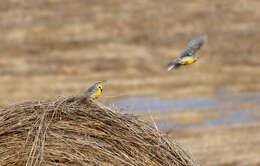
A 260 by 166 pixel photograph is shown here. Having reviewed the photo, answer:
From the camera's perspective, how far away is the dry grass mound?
3934 millimetres

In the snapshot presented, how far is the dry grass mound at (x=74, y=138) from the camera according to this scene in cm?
393

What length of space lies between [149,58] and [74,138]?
11.0 m

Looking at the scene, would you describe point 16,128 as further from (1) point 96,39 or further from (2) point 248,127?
(1) point 96,39

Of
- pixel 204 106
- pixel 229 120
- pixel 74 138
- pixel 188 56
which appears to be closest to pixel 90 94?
pixel 74 138

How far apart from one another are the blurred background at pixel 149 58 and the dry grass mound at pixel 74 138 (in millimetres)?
6408

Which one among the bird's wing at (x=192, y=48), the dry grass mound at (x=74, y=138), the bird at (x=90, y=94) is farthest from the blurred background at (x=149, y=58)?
the dry grass mound at (x=74, y=138)

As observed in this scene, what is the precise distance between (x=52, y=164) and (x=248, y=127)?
7867mm

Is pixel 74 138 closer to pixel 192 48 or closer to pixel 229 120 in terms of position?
pixel 192 48

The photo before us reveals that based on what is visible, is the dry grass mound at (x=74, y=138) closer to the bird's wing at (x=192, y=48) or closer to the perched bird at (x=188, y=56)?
the perched bird at (x=188, y=56)

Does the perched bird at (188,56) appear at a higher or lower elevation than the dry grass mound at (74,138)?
higher

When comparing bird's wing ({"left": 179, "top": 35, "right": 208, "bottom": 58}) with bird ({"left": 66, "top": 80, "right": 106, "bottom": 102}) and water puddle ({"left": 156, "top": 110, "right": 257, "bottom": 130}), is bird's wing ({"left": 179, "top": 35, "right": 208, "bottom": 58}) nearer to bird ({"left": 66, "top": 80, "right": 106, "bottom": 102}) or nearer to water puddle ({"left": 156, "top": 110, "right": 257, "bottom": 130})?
bird ({"left": 66, "top": 80, "right": 106, "bottom": 102})

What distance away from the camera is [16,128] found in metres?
3.97

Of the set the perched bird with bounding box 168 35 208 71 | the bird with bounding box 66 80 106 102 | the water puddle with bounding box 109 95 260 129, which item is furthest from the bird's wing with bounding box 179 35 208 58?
the water puddle with bounding box 109 95 260 129

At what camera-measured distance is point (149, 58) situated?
1488cm
